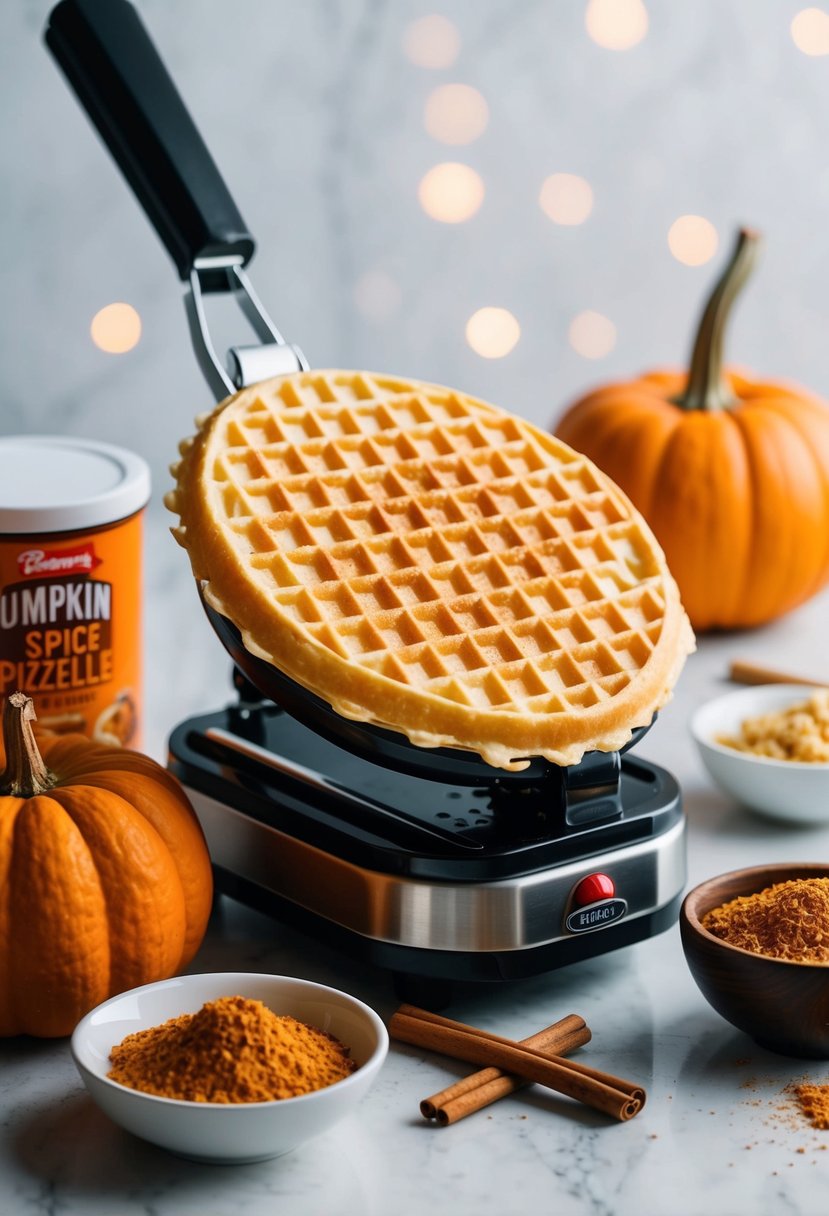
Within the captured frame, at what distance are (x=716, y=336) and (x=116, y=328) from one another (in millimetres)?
890

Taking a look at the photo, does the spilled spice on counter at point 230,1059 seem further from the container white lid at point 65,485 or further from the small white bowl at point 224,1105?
the container white lid at point 65,485

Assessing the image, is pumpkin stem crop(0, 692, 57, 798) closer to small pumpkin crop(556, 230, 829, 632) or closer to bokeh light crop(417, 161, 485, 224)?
small pumpkin crop(556, 230, 829, 632)

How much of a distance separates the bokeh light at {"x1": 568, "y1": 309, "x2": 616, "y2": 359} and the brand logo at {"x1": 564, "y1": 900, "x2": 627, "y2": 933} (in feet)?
5.34

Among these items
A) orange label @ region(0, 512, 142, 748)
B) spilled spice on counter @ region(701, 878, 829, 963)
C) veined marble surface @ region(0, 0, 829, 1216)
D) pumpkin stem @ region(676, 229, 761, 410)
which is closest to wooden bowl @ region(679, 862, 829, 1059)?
spilled spice on counter @ region(701, 878, 829, 963)

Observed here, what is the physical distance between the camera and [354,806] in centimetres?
120

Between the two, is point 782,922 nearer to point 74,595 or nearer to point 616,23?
point 74,595

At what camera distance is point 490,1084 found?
109cm

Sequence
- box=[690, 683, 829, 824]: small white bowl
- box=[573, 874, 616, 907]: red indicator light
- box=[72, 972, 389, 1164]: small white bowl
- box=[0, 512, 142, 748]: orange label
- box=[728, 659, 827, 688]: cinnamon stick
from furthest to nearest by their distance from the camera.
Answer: box=[728, 659, 827, 688]: cinnamon stick
box=[690, 683, 829, 824]: small white bowl
box=[0, 512, 142, 748]: orange label
box=[573, 874, 616, 907]: red indicator light
box=[72, 972, 389, 1164]: small white bowl

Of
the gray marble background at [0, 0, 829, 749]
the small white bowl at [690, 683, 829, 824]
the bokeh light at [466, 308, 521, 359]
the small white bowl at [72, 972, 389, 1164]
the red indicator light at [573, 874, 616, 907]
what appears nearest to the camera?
the small white bowl at [72, 972, 389, 1164]

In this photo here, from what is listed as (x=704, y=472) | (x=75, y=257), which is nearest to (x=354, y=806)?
(x=704, y=472)

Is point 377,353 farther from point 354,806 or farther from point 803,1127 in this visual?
point 803,1127

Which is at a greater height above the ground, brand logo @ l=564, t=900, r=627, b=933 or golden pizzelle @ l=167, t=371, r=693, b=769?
golden pizzelle @ l=167, t=371, r=693, b=769

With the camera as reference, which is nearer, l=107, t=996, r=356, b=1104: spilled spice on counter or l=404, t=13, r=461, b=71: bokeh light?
l=107, t=996, r=356, b=1104: spilled spice on counter

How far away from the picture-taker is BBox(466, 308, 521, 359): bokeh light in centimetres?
259
